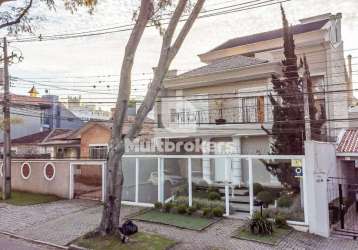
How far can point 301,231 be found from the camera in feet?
36.5

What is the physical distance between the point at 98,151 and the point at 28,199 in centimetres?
780

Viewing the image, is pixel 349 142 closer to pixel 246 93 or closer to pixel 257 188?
pixel 246 93

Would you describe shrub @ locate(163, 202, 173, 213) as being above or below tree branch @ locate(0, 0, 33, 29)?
below

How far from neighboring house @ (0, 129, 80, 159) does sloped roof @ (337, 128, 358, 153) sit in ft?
59.9

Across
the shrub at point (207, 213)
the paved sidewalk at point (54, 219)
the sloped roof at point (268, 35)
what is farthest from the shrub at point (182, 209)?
the sloped roof at point (268, 35)

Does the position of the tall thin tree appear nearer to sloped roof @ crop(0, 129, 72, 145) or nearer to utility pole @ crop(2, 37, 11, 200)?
utility pole @ crop(2, 37, 11, 200)

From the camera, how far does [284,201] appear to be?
40.0 ft

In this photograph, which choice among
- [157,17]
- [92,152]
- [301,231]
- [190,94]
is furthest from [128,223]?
[92,152]

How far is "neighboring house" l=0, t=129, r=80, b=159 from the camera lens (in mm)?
26217

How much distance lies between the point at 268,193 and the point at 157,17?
755 cm

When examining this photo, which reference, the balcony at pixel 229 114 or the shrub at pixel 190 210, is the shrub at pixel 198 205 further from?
the balcony at pixel 229 114

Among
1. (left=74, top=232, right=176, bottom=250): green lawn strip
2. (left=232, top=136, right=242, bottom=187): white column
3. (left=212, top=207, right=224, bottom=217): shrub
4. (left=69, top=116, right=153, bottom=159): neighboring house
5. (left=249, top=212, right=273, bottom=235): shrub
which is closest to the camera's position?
(left=74, top=232, right=176, bottom=250): green lawn strip

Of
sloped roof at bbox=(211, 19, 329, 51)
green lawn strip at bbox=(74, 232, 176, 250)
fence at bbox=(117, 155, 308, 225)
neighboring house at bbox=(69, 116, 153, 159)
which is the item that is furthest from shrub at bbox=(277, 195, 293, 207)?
neighboring house at bbox=(69, 116, 153, 159)

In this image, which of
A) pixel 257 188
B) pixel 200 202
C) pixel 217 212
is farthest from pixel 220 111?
pixel 217 212
